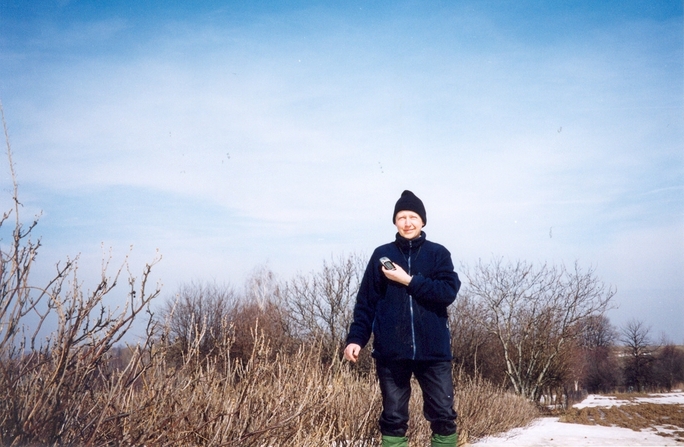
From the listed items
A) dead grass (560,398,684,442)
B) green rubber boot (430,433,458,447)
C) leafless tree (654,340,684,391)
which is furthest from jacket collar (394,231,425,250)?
leafless tree (654,340,684,391)

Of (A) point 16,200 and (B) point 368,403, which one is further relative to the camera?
(B) point 368,403

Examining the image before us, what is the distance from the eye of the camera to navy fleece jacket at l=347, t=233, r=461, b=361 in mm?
2877

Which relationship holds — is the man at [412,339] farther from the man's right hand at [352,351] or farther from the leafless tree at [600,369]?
the leafless tree at [600,369]

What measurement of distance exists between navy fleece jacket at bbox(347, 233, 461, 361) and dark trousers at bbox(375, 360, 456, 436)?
0.08 m

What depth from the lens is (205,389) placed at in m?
2.53

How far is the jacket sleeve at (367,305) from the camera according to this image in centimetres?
312

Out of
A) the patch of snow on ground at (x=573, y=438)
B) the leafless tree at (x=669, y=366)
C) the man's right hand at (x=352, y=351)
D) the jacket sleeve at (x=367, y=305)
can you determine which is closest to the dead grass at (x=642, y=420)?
the patch of snow on ground at (x=573, y=438)

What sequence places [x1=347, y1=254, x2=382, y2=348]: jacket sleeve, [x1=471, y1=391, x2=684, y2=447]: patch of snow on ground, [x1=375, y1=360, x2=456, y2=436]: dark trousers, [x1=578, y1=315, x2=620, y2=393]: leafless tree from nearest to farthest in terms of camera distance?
[x1=375, y1=360, x2=456, y2=436]: dark trousers → [x1=347, y1=254, x2=382, y2=348]: jacket sleeve → [x1=471, y1=391, x2=684, y2=447]: patch of snow on ground → [x1=578, y1=315, x2=620, y2=393]: leafless tree

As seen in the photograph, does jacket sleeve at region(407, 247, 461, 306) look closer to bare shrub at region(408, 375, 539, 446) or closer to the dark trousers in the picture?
the dark trousers

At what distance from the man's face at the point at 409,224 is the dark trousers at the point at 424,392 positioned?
2.65 feet

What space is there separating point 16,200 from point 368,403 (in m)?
3.15

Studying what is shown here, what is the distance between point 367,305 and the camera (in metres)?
3.21

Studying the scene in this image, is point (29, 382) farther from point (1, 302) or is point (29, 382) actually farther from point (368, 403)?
point (368, 403)

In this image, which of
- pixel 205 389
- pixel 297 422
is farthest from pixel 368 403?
pixel 205 389
